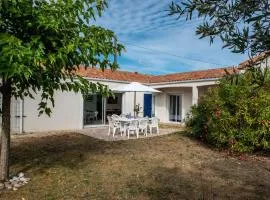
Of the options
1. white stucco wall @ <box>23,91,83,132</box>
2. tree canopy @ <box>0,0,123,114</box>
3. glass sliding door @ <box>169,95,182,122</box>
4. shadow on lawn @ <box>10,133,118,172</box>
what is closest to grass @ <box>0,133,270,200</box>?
shadow on lawn @ <box>10,133,118,172</box>

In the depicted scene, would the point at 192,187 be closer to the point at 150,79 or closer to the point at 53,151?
the point at 53,151

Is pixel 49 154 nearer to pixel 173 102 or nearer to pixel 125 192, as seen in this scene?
pixel 125 192

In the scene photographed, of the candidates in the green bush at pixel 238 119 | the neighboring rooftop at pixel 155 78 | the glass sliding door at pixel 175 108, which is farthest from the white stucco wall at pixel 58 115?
the green bush at pixel 238 119

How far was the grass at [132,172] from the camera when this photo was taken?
294 inches

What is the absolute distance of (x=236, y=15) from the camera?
97.0 inches

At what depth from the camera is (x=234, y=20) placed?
8.20ft

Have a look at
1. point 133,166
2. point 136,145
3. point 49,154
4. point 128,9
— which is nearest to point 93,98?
point 136,145

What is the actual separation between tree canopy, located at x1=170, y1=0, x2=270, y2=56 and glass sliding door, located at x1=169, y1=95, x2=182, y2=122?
24336 mm

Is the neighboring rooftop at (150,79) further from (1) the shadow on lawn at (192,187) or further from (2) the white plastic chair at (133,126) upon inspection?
(1) the shadow on lawn at (192,187)

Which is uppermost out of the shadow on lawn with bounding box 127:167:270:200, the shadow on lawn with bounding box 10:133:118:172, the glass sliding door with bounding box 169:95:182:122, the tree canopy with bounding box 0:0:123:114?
the tree canopy with bounding box 0:0:123:114

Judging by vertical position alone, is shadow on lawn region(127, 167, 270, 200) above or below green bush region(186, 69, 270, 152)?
below

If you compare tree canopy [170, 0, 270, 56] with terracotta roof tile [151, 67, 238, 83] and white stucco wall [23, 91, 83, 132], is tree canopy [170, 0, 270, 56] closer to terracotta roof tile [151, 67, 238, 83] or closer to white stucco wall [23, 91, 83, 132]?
white stucco wall [23, 91, 83, 132]

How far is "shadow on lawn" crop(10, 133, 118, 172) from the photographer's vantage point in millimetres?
10022

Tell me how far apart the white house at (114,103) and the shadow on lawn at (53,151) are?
10.1 feet
